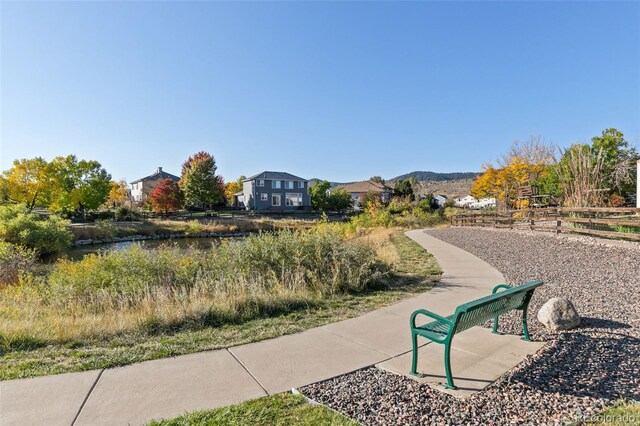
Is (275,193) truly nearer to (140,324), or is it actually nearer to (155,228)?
(155,228)

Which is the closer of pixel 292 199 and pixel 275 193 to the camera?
pixel 275 193

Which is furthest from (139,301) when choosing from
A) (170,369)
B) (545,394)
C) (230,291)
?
(545,394)

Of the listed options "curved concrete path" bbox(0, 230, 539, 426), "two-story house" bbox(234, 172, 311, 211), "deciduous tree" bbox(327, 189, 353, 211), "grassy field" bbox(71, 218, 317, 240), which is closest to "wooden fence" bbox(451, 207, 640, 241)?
"curved concrete path" bbox(0, 230, 539, 426)

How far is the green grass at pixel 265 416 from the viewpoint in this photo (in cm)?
270

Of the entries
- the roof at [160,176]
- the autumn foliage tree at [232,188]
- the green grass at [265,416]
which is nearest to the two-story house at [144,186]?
the roof at [160,176]

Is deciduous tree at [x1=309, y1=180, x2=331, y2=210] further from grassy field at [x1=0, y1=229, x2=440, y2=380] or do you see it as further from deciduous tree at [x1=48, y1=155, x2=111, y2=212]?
grassy field at [x1=0, y1=229, x2=440, y2=380]

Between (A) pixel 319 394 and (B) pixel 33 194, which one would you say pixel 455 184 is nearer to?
(B) pixel 33 194

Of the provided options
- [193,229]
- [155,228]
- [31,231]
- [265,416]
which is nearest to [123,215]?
[155,228]

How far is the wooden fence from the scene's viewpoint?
39.5 feet

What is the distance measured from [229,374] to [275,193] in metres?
54.1

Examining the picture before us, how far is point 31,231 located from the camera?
16.8 meters

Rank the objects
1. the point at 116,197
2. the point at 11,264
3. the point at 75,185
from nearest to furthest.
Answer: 1. the point at 11,264
2. the point at 75,185
3. the point at 116,197

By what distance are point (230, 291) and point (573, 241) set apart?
1339 centimetres

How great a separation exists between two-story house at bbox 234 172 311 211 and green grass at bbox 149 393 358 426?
53266 millimetres
